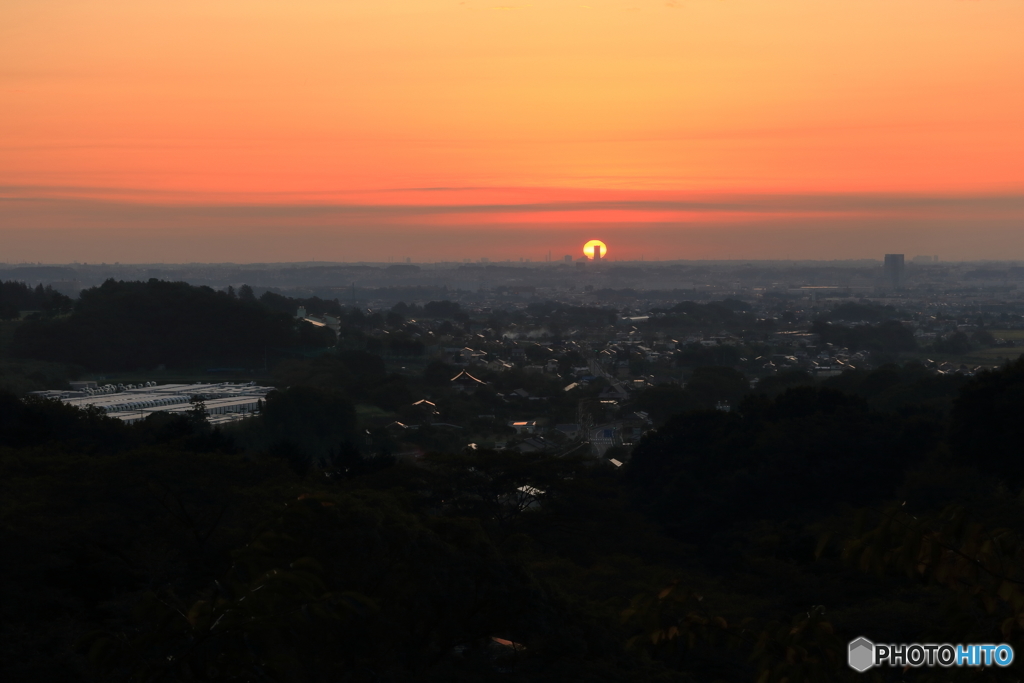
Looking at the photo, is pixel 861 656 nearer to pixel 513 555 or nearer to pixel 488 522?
pixel 513 555

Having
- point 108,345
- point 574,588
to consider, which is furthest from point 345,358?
point 574,588

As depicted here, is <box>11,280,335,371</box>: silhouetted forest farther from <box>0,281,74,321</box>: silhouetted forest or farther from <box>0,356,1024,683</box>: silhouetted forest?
<box>0,356,1024,683</box>: silhouetted forest

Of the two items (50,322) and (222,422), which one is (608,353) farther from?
(222,422)

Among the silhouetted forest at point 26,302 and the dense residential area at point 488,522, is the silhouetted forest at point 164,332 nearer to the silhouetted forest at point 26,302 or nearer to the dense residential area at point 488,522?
the dense residential area at point 488,522

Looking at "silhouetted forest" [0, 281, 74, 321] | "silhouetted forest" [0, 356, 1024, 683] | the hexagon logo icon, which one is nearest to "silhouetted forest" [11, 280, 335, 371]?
"silhouetted forest" [0, 281, 74, 321]

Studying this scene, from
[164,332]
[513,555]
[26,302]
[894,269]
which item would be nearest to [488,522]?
[513,555]
